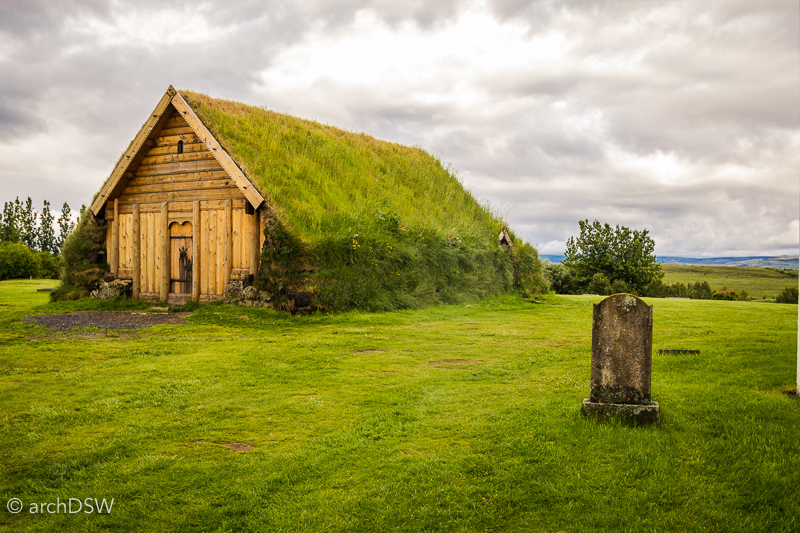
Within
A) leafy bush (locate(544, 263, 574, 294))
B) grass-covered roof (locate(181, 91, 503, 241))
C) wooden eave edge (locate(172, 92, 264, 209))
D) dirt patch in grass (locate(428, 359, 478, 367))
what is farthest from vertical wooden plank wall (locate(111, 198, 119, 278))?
leafy bush (locate(544, 263, 574, 294))

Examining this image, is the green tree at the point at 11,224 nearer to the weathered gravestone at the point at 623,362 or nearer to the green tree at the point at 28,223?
the green tree at the point at 28,223

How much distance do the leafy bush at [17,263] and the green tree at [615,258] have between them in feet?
203

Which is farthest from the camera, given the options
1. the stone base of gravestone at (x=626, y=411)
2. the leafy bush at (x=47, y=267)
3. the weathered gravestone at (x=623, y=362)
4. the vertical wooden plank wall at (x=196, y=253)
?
the leafy bush at (x=47, y=267)

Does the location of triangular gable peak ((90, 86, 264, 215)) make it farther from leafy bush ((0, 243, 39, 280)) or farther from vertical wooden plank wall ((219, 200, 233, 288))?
leafy bush ((0, 243, 39, 280))

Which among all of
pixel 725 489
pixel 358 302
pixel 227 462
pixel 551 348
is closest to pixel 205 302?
pixel 358 302

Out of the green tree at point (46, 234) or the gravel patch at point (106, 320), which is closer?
the gravel patch at point (106, 320)

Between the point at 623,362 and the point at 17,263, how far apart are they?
60193 mm

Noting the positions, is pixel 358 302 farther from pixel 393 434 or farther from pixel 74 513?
pixel 74 513

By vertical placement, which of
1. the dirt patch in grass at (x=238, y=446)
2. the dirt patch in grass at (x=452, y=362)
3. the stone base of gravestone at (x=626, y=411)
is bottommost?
the dirt patch in grass at (x=238, y=446)

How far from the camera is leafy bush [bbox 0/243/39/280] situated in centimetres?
4750

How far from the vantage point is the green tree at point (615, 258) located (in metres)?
57.0

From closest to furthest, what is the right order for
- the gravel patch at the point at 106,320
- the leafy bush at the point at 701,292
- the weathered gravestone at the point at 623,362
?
the weathered gravestone at the point at 623,362 < the gravel patch at the point at 106,320 < the leafy bush at the point at 701,292

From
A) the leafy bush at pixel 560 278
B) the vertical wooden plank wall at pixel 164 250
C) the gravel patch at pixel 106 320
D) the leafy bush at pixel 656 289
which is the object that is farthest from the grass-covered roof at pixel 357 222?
the leafy bush at pixel 656 289

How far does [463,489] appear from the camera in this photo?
4.23m
